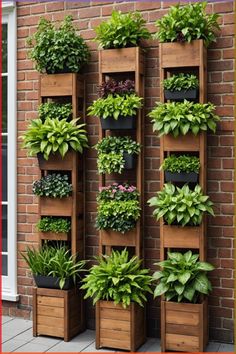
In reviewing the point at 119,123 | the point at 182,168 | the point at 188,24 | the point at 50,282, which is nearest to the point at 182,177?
the point at 182,168

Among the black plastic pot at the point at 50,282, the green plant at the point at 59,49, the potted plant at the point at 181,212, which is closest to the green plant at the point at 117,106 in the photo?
the green plant at the point at 59,49

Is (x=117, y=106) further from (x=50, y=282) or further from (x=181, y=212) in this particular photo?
(x=50, y=282)

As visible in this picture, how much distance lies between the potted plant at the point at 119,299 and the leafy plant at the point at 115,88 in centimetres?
129

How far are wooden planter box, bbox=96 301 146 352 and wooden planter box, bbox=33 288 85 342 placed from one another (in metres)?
0.29

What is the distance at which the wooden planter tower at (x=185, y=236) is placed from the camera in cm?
393

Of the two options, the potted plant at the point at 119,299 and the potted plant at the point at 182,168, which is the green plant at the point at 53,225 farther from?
the potted plant at the point at 182,168

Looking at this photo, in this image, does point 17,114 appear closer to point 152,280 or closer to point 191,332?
point 152,280

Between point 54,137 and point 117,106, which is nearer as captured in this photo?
point 117,106

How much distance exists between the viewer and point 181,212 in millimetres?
3963

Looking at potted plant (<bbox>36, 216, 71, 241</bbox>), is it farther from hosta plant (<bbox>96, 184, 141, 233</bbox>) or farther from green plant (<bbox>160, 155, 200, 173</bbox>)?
green plant (<bbox>160, 155, 200, 173</bbox>)

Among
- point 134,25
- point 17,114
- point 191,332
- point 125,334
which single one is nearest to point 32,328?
point 125,334

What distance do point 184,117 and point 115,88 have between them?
64 cm

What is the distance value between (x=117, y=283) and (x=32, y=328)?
1.05 m

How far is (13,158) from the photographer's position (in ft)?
16.1
